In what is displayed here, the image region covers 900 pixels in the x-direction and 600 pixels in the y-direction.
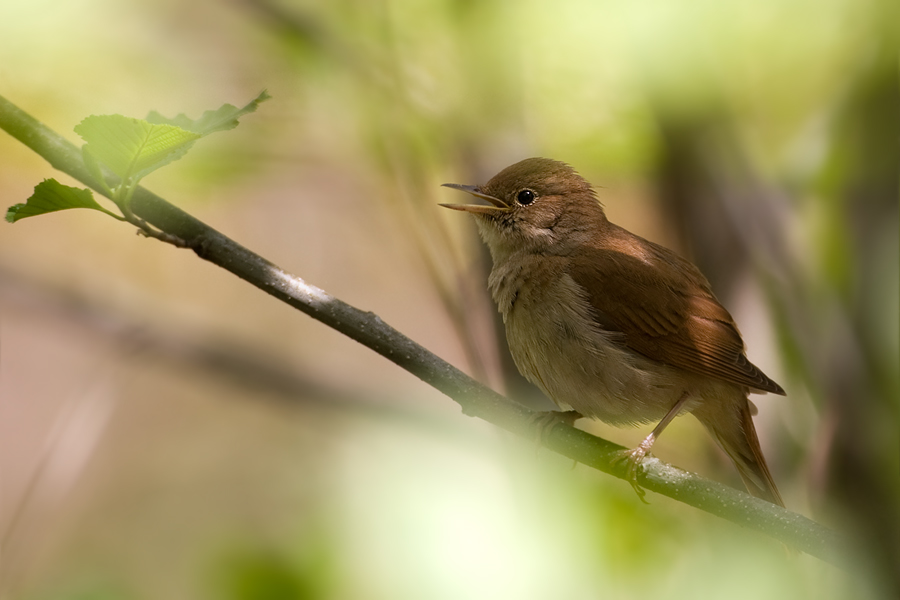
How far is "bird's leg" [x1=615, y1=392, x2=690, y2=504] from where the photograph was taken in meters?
2.62

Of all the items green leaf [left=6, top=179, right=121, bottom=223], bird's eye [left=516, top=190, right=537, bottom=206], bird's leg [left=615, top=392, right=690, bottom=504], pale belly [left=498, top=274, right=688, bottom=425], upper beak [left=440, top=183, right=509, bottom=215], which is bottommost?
green leaf [left=6, top=179, right=121, bottom=223]

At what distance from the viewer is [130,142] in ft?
6.27

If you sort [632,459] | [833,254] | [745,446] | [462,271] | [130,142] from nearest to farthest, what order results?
1. [130,142]
2. [632,459]
3. [745,446]
4. [833,254]
5. [462,271]

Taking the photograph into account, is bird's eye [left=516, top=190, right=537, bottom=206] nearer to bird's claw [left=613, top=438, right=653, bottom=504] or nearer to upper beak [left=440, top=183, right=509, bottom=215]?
upper beak [left=440, top=183, right=509, bottom=215]

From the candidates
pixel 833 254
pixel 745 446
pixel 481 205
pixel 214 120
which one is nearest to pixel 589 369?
pixel 745 446

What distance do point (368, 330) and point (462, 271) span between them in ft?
6.86

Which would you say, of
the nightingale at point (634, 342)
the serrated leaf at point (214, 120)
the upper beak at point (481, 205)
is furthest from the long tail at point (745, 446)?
the serrated leaf at point (214, 120)

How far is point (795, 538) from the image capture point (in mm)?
2246

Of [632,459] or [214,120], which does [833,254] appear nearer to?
[632,459]

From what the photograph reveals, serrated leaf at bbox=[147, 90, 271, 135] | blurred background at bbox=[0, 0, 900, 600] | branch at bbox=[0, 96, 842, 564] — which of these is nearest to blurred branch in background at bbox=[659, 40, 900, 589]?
blurred background at bbox=[0, 0, 900, 600]

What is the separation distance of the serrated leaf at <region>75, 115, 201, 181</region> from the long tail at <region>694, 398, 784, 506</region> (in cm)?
260

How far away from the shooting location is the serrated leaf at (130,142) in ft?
6.15

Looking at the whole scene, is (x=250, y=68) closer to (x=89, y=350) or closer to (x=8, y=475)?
(x=89, y=350)

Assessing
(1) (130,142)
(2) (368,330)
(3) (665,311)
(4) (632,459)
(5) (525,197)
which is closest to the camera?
(1) (130,142)
